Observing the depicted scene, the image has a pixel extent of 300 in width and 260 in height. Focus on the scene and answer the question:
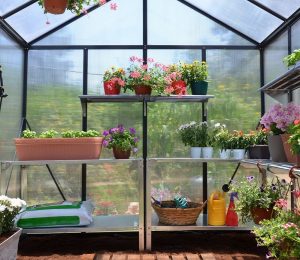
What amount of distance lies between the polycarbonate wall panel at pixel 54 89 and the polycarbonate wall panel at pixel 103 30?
16cm

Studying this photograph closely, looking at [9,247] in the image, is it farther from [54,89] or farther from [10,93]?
[54,89]

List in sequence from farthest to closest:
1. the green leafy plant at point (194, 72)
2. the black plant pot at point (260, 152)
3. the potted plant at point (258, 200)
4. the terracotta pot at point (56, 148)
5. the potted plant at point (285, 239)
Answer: the green leafy plant at point (194, 72), the terracotta pot at point (56, 148), the black plant pot at point (260, 152), the potted plant at point (258, 200), the potted plant at point (285, 239)

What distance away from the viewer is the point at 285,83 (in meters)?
3.18

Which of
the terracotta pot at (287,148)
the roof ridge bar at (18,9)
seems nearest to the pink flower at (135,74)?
the roof ridge bar at (18,9)

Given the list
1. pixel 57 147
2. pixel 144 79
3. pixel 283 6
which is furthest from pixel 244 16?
pixel 57 147

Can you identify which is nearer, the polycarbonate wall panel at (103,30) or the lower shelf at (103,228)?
the lower shelf at (103,228)

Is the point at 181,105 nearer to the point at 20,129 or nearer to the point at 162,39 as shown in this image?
the point at 162,39

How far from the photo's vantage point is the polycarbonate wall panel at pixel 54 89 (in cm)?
420

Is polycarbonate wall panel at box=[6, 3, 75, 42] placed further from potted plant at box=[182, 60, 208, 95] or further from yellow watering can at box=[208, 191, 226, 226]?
yellow watering can at box=[208, 191, 226, 226]

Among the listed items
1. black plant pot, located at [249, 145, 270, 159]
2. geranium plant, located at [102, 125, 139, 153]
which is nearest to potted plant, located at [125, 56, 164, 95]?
geranium plant, located at [102, 125, 139, 153]

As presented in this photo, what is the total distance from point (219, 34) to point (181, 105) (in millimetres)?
902

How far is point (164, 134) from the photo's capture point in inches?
166

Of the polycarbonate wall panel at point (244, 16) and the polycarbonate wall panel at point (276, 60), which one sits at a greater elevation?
the polycarbonate wall panel at point (244, 16)

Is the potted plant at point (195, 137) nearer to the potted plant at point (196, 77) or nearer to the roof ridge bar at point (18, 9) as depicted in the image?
the potted plant at point (196, 77)
